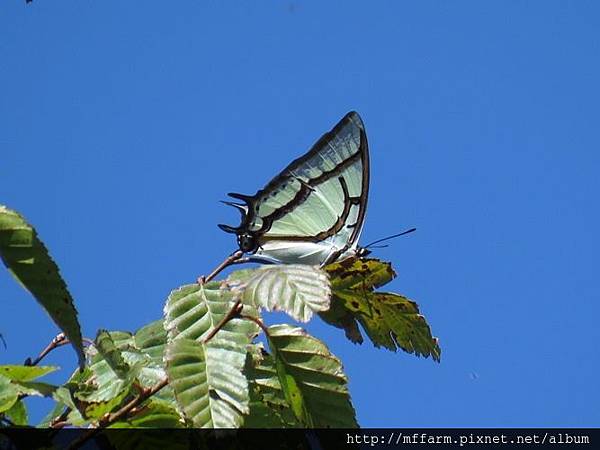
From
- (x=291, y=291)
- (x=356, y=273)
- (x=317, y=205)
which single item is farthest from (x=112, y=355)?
(x=317, y=205)

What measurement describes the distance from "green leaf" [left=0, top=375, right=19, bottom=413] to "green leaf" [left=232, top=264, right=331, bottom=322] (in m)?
0.60

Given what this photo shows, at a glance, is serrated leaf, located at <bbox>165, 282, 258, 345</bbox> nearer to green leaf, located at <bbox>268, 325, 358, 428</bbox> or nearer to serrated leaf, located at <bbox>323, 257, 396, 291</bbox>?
green leaf, located at <bbox>268, 325, 358, 428</bbox>

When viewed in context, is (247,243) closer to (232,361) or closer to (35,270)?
(232,361)

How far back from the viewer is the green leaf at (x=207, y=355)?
6.53 feet

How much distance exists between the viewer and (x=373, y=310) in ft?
8.52

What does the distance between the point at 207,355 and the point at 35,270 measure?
0.64 m

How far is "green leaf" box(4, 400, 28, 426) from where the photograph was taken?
2.10 metres

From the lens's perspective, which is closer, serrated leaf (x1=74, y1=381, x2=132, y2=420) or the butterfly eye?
serrated leaf (x1=74, y1=381, x2=132, y2=420)

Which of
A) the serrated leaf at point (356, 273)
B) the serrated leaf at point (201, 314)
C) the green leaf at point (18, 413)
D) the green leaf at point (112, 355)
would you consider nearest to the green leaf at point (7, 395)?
the green leaf at point (18, 413)

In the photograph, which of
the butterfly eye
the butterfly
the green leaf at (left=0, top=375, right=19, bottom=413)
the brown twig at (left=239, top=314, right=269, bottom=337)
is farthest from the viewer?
the butterfly

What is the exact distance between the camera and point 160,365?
229 centimetres

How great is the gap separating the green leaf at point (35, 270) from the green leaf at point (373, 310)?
107 cm

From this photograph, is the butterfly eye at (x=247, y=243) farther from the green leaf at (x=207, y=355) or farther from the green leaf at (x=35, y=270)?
the green leaf at (x=35, y=270)

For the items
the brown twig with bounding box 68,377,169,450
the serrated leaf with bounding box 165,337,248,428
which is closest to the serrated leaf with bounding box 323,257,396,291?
the serrated leaf with bounding box 165,337,248,428
